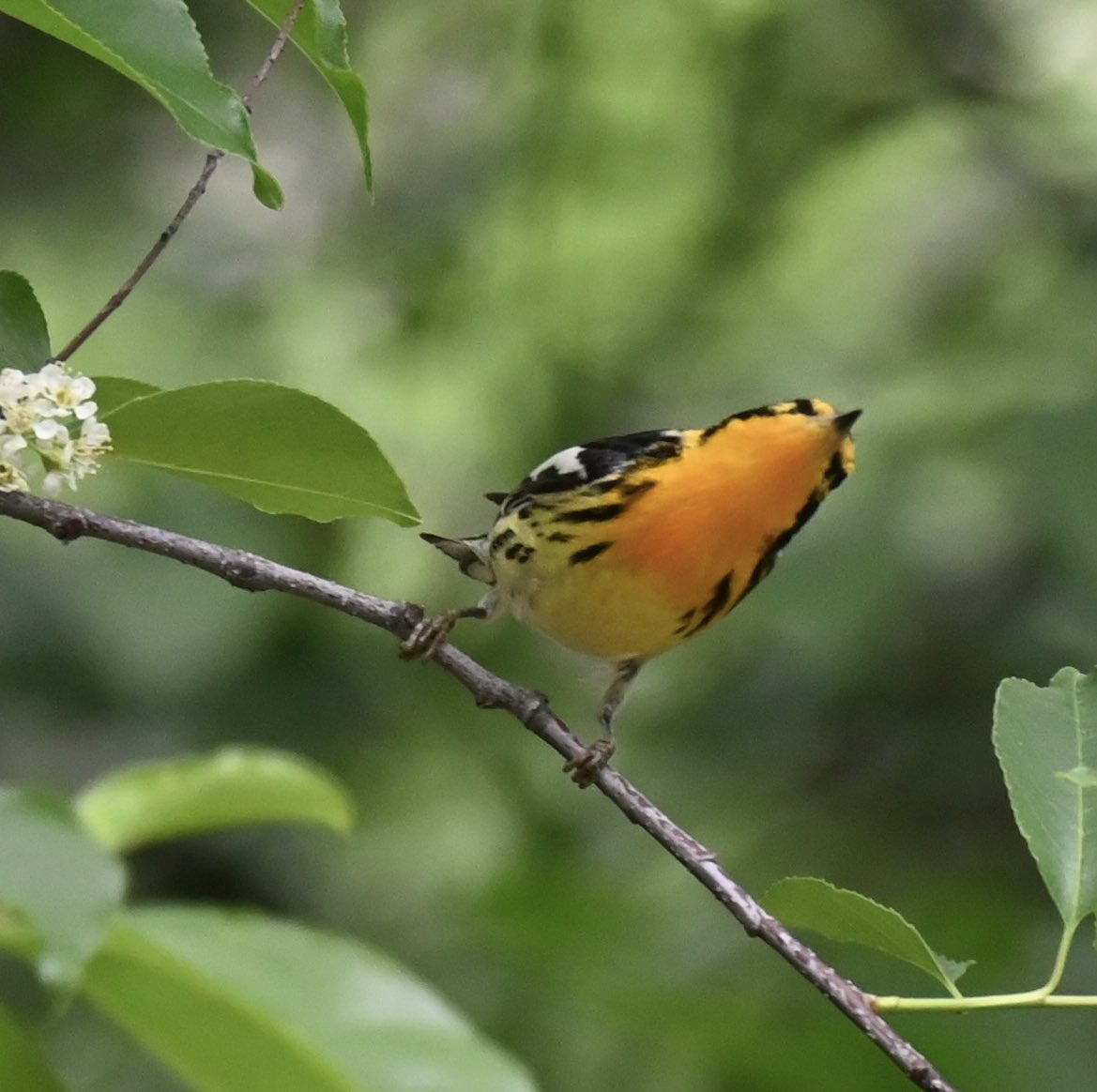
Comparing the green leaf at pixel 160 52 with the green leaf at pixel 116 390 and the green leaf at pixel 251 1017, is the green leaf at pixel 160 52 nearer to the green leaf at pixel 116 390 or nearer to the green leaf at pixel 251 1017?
the green leaf at pixel 116 390

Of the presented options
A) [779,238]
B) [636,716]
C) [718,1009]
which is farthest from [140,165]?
[718,1009]

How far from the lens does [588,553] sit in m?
3.30

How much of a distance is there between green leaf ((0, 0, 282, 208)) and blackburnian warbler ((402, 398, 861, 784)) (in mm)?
1343

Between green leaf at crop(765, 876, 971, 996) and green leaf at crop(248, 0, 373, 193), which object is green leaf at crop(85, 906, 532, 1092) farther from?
green leaf at crop(248, 0, 373, 193)

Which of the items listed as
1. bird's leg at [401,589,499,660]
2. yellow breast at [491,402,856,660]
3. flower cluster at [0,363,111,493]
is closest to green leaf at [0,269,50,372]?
flower cluster at [0,363,111,493]

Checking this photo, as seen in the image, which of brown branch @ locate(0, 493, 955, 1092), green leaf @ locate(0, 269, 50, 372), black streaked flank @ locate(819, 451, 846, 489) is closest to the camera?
brown branch @ locate(0, 493, 955, 1092)

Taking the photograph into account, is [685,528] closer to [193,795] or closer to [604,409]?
[193,795]

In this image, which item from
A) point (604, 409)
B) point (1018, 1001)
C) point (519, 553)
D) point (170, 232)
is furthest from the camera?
point (604, 409)

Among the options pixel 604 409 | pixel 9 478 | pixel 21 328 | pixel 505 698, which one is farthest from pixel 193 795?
pixel 604 409

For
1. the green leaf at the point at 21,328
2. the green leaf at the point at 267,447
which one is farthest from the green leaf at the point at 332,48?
the green leaf at the point at 21,328

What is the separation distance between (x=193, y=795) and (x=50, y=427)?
91 cm

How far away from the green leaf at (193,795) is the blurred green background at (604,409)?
1.39 metres

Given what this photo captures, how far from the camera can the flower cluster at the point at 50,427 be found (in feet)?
6.25

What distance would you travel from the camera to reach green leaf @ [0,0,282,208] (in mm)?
1713
